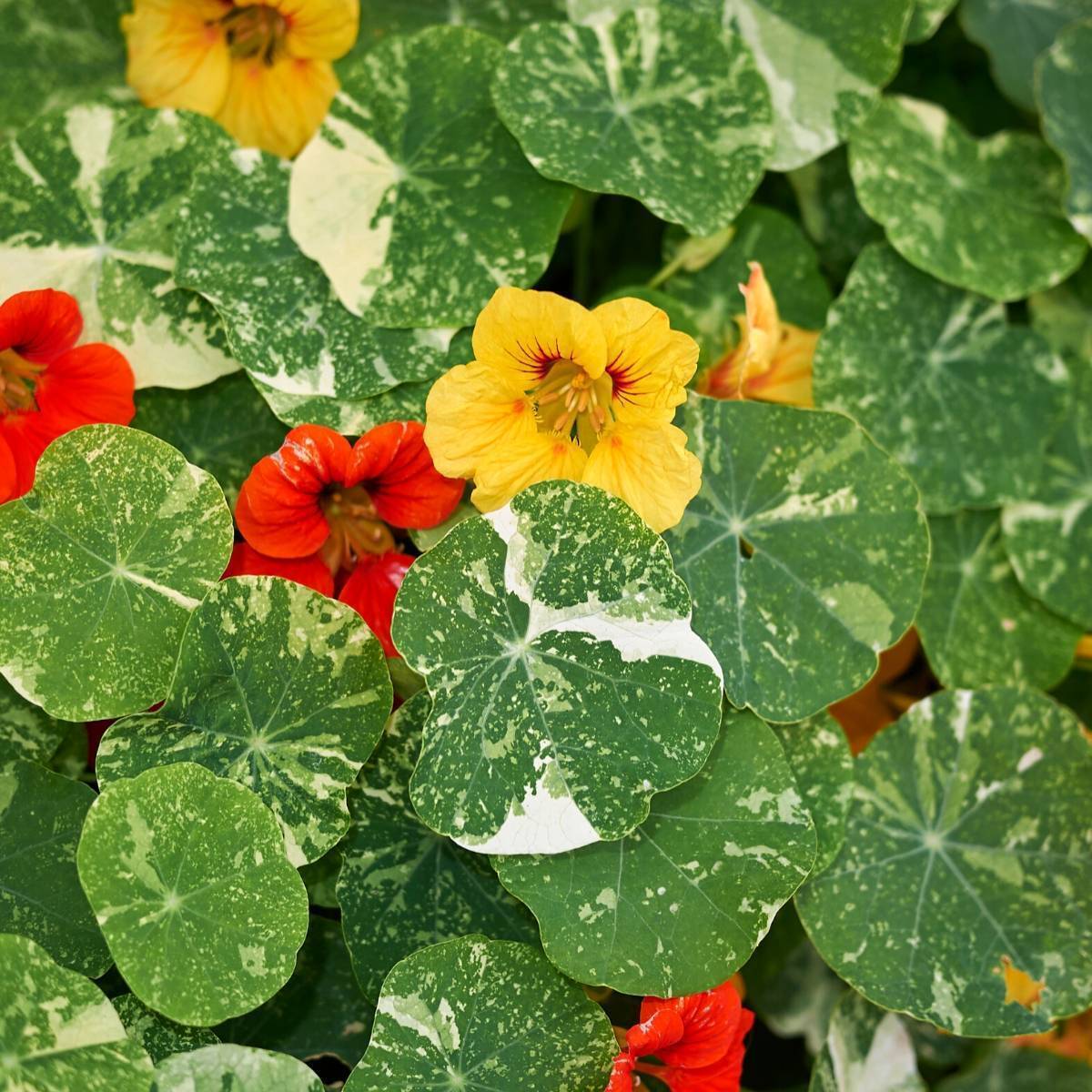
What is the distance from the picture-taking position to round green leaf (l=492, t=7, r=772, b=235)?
2.97 ft

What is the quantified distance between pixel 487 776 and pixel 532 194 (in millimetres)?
461

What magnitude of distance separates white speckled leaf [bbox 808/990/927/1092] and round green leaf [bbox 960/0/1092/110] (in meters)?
0.89

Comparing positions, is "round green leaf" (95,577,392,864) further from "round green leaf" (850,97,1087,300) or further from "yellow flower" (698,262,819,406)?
"round green leaf" (850,97,1087,300)

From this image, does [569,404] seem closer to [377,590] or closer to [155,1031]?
[377,590]

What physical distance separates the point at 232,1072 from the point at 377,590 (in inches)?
13.1

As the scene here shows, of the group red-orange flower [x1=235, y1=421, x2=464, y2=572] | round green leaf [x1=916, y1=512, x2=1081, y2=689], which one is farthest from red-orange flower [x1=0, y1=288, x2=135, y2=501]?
round green leaf [x1=916, y1=512, x2=1081, y2=689]

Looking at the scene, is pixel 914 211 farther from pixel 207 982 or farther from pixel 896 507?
pixel 207 982

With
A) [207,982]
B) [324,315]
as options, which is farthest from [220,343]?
[207,982]

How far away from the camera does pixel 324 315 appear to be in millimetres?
899

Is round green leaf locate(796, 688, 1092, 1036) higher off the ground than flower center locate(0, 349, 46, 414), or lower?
lower

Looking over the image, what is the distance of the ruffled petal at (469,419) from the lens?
0.78 m

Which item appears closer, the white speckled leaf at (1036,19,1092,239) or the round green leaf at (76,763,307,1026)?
the round green leaf at (76,763,307,1026)

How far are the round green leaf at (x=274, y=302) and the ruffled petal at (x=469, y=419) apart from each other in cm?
10

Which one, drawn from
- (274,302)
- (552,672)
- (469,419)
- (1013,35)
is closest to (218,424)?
(274,302)
